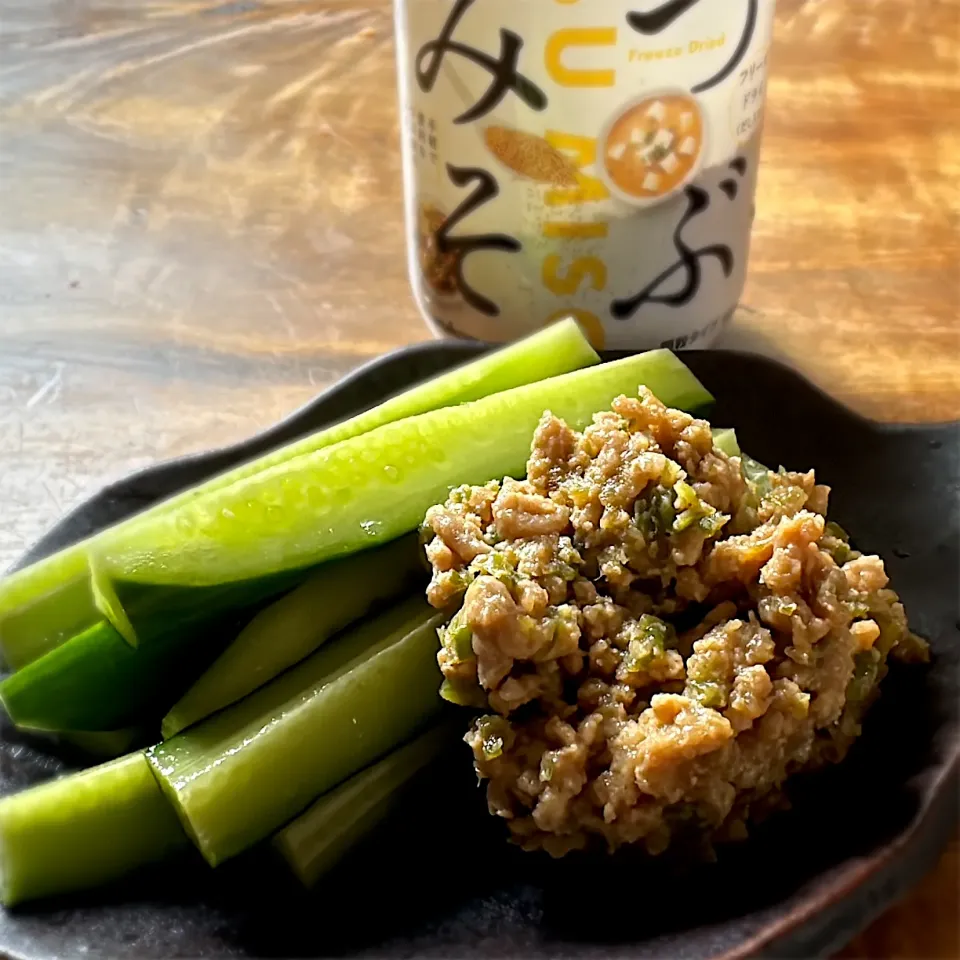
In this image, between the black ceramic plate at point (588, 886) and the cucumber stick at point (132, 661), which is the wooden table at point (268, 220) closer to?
the cucumber stick at point (132, 661)

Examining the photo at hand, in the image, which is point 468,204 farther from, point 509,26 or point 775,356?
point 775,356

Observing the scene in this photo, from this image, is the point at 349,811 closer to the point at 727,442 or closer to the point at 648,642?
the point at 648,642

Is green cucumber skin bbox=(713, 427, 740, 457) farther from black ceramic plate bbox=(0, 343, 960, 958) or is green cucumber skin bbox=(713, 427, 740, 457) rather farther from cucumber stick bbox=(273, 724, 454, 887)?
cucumber stick bbox=(273, 724, 454, 887)

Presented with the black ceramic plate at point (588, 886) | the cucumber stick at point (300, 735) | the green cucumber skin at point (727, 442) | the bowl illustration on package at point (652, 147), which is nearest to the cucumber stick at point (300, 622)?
the cucumber stick at point (300, 735)

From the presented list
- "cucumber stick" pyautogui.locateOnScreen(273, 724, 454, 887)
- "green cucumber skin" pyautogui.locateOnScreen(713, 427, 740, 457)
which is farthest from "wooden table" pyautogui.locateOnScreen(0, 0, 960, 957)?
"cucumber stick" pyautogui.locateOnScreen(273, 724, 454, 887)

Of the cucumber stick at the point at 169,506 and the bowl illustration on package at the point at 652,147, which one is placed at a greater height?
the bowl illustration on package at the point at 652,147

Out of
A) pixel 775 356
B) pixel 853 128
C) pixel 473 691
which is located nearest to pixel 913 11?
pixel 853 128
